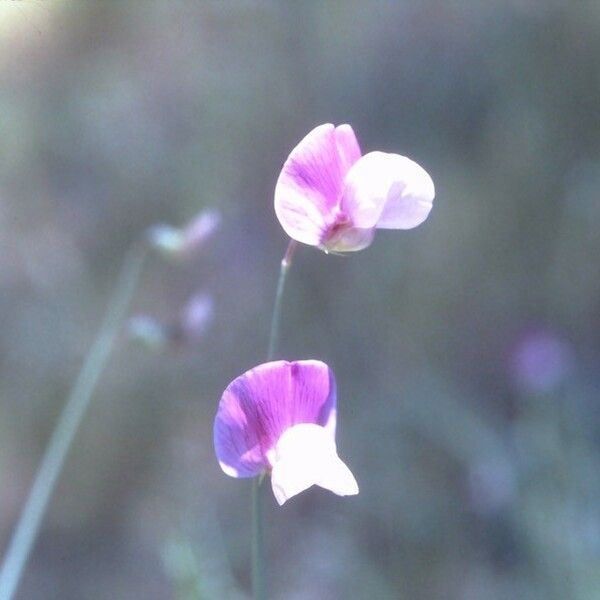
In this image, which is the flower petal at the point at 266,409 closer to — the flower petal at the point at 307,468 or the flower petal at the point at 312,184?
the flower petal at the point at 307,468

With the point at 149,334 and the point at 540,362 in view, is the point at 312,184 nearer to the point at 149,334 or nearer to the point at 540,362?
the point at 149,334

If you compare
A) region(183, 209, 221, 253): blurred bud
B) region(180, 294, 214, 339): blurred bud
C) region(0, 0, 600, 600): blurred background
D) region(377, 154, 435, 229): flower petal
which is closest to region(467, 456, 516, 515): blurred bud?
region(0, 0, 600, 600): blurred background

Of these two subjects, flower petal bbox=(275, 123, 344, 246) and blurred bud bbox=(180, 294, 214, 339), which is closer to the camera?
flower petal bbox=(275, 123, 344, 246)

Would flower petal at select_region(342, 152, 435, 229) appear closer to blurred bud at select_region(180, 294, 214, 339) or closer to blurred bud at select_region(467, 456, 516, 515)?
blurred bud at select_region(180, 294, 214, 339)

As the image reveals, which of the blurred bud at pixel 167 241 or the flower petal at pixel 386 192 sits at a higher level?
the blurred bud at pixel 167 241

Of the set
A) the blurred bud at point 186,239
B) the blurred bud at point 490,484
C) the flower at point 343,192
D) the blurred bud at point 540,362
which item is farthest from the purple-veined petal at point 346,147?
the blurred bud at point 540,362

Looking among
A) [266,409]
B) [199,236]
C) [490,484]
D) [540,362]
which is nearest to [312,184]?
[266,409]

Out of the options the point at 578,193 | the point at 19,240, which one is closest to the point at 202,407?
the point at 19,240

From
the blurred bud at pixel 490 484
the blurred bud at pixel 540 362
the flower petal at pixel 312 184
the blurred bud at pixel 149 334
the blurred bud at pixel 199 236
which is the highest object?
the blurred bud at pixel 540 362
